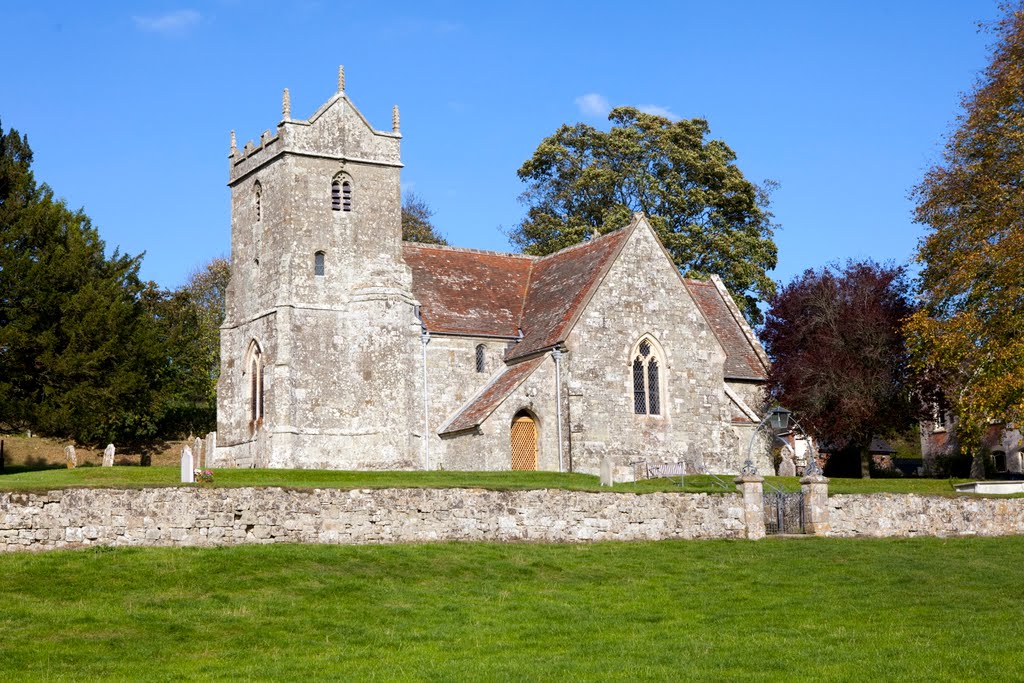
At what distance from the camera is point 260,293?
137 ft

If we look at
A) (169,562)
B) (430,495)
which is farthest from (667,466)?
(169,562)

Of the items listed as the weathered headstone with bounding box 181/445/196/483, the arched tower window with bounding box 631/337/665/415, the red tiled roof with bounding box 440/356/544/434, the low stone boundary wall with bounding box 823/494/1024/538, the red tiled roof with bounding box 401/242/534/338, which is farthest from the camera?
the red tiled roof with bounding box 401/242/534/338

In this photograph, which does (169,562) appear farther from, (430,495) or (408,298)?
(408,298)

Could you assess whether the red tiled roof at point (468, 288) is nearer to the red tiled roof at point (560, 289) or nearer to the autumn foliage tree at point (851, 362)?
the red tiled roof at point (560, 289)

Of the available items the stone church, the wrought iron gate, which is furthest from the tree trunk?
the wrought iron gate

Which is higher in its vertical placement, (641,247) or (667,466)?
(641,247)

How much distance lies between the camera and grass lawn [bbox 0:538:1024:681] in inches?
624

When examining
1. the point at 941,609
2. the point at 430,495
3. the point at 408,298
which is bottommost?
the point at 941,609

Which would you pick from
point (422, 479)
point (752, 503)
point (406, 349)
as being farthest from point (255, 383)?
point (752, 503)

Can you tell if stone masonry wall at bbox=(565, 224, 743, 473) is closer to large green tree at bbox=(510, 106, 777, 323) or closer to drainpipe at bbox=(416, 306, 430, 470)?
drainpipe at bbox=(416, 306, 430, 470)

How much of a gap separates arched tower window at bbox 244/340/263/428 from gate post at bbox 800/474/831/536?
1928 cm

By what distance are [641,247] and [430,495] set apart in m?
19.0

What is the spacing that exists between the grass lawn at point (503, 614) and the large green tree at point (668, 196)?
1383 inches

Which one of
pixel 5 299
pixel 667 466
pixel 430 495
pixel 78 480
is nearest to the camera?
pixel 430 495
